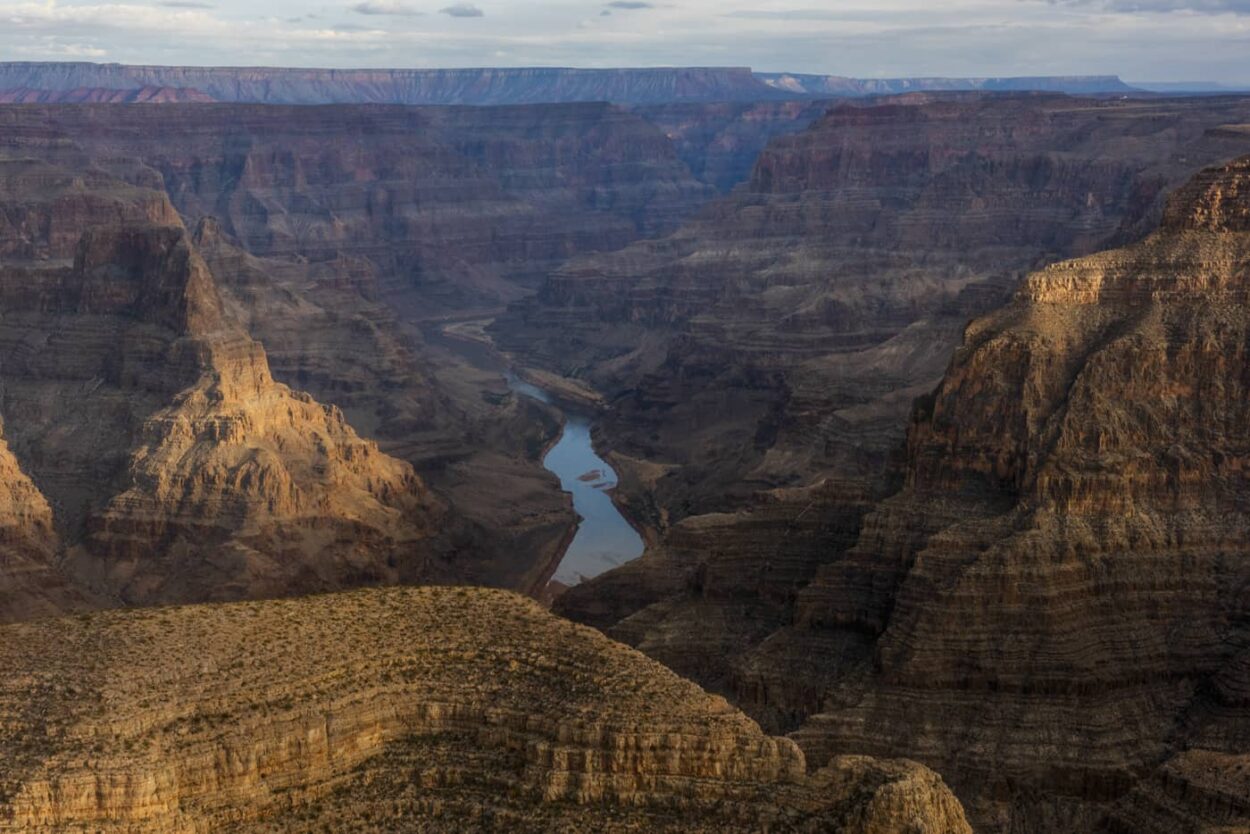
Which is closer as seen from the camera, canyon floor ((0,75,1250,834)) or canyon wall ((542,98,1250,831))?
canyon floor ((0,75,1250,834))

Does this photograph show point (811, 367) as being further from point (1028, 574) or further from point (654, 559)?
point (1028, 574)

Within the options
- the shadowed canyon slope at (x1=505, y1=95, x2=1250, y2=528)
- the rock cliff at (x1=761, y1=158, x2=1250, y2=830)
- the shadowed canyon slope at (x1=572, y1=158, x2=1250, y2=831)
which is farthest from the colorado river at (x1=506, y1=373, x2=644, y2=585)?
the rock cliff at (x1=761, y1=158, x2=1250, y2=830)

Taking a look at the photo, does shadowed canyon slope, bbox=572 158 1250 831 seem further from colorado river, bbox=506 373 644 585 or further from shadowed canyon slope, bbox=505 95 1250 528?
colorado river, bbox=506 373 644 585

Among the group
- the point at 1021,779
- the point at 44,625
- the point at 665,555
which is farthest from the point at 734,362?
the point at 44,625

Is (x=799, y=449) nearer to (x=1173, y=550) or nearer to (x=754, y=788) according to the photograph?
(x=1173, y=550)

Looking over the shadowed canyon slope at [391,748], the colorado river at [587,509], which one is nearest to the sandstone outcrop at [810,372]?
the colorado river at [587,509]

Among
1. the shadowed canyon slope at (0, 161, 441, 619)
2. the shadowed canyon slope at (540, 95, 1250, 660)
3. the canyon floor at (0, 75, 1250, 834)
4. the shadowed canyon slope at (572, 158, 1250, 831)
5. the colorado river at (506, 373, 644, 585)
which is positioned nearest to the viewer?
the canyon floor at (0, 75, 1250, 834)

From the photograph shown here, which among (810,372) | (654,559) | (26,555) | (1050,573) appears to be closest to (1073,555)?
(1050,573)

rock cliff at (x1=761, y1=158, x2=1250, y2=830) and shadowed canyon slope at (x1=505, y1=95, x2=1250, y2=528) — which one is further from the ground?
rock cliff at (x1=761, y1=158, x2=1250, y2=830)
